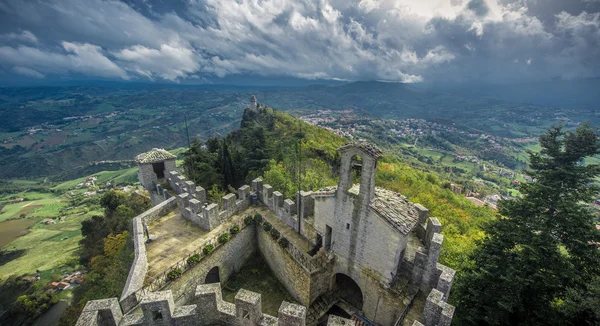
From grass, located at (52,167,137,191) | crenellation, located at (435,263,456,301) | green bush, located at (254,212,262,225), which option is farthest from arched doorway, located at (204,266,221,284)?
grass, located at (52,167,137,191)

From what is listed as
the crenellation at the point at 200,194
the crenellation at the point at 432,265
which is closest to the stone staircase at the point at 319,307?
the crenellation at the point at 432,265

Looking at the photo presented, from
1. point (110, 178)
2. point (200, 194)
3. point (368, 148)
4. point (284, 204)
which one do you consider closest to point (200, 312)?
point (368, 148)

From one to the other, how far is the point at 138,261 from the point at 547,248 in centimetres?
1931

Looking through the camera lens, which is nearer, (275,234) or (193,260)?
(193,260)

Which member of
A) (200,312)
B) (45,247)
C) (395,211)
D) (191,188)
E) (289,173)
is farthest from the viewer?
(45,247)

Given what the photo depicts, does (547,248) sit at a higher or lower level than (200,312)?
higher

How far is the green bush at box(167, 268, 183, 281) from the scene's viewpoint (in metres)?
12.5

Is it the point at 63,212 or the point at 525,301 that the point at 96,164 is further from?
the point at 525,301

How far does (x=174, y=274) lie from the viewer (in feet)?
41.6

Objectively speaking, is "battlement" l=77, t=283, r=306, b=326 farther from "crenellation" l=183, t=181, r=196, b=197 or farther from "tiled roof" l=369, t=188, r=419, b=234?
"crenellation" l=183, t=181, r=196, b=197

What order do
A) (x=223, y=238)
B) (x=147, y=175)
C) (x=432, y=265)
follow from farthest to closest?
1. (x=147, y=175)
2. (x=223, y=238)
3. (x=432, y=265)

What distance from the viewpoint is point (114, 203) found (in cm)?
3481

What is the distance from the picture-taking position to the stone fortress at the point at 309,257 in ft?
24.5

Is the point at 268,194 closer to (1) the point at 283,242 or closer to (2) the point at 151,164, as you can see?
(1) the point at 283,242
